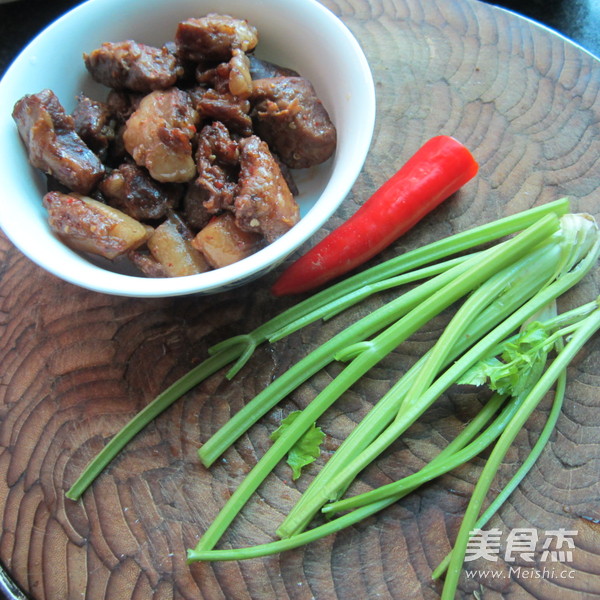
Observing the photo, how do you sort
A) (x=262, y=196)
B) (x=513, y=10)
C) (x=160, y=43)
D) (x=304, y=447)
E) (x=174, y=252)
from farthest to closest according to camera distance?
(x=513, y=10) → (x=160, y=43) → (x=304, y=447) → (x=174, y=252) → (x=262, y=196)

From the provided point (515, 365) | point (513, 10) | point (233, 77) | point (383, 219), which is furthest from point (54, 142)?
point (513, 10)

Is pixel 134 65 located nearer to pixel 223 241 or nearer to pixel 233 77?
pixel 233 77

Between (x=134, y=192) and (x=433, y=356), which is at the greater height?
(x=134, y=192)

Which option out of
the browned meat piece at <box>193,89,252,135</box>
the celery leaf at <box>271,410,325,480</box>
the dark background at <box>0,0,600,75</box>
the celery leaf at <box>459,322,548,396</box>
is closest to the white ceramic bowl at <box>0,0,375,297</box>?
the browned meat piece at <box>193,89,252,135</box>

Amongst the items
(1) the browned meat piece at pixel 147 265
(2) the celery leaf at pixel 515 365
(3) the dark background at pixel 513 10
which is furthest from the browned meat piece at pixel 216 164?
(3) the dark background at pixel 513 10

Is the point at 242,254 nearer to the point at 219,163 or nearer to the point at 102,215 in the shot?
the point at 219,163

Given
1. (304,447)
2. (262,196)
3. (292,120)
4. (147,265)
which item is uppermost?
(292,120)
